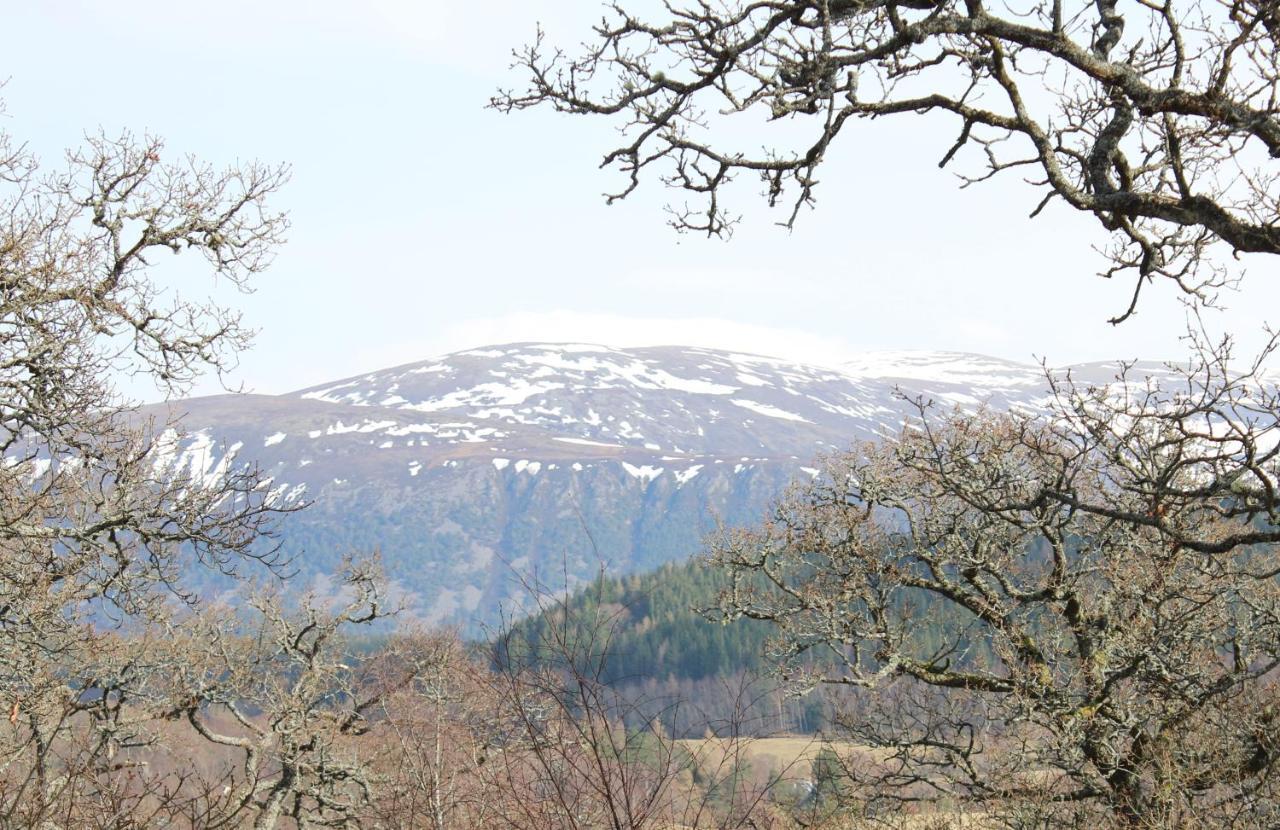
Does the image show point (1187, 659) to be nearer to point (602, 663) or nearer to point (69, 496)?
point (602, 663)

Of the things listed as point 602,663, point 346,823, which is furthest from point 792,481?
point 602,663

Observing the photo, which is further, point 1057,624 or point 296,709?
point 296,709

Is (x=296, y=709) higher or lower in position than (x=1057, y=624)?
lower

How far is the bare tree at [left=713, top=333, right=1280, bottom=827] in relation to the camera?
1089 cm

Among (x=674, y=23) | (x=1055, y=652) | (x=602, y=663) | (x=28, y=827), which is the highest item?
(x=674, y=23)

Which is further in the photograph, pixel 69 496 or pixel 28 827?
pixel 69 496

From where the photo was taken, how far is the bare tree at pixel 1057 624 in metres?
10.9

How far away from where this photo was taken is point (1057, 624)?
17.2m

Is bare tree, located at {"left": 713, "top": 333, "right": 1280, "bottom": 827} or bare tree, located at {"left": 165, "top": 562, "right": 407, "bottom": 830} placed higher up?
bare tree, located at {"left": 713, "top": 333, "right": 1280, "bottom": 827}

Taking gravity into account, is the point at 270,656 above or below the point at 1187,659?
below

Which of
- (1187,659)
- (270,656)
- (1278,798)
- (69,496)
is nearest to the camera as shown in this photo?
(1278,798)

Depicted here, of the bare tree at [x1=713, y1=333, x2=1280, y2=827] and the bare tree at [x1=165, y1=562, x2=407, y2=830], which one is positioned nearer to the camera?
the bare tree at [x1=713, y1=333, x2=1280, y2=827]

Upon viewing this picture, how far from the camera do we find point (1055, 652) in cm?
1611

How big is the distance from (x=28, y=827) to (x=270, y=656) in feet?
77.6
